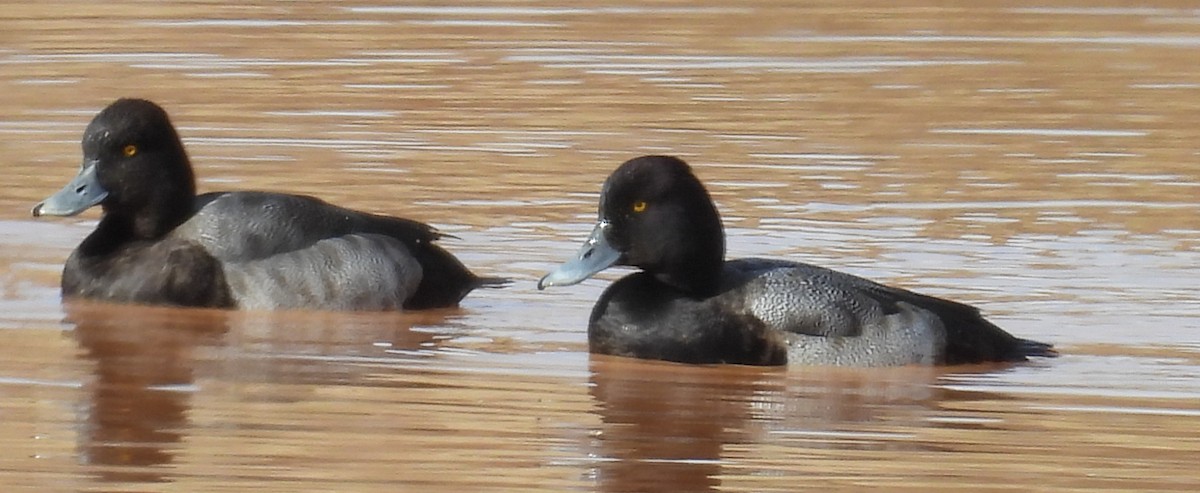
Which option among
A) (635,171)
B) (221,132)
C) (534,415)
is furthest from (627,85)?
(534,415)

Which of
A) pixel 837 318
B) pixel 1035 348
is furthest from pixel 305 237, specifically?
pixel 1035 348

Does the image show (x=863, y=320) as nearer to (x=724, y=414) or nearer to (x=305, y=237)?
(x=724, y=414)

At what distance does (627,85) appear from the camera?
48.2ft

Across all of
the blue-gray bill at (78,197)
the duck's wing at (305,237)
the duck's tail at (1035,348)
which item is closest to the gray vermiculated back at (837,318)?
the duck's tail at (1035,348)

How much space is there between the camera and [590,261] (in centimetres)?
809

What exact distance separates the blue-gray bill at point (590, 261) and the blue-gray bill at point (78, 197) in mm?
2145

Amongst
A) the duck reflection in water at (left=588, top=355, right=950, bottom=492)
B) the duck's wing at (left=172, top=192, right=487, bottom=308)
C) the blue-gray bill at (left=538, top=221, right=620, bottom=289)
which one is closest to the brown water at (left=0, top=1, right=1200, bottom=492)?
the duck reflection in water at (left=588, top=355, right=950, bottom=492)

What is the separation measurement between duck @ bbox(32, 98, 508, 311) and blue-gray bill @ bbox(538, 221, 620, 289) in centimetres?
124

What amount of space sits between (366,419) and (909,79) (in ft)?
27.9

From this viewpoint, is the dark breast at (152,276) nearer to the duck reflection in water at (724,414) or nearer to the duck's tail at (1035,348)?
the duck reflection in water at (724,414)

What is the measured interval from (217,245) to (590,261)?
1706mm

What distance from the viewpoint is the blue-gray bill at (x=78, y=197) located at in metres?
9.30

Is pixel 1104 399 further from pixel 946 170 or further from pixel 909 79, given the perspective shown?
pixel 909 79

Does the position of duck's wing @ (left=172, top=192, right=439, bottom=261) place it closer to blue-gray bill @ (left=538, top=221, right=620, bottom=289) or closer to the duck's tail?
blue-gray bill @ (left=538, top=221, right=620, bottom=289)
